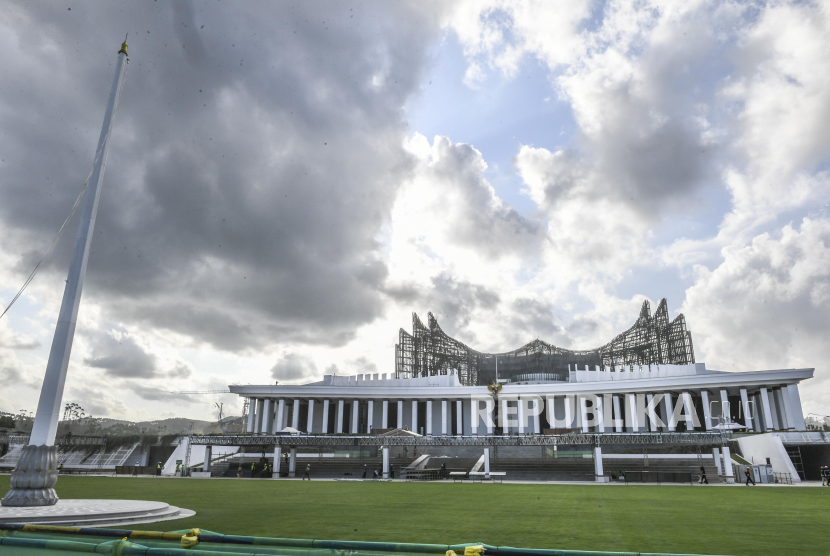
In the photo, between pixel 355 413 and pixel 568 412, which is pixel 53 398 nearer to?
Answer: pixel 355 413

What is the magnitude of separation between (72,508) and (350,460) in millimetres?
39906

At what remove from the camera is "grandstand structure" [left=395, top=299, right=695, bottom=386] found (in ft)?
288

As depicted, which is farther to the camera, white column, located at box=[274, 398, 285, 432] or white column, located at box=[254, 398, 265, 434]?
white column, located at box=[254, 398, 265, 434]

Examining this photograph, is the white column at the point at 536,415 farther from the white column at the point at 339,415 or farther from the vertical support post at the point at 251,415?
the vertical support post at the point at 251,415

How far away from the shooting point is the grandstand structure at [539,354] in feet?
288

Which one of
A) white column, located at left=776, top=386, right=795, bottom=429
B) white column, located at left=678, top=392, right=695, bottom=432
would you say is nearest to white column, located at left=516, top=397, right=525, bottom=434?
white column, located at left=678, top=392, right=695, bottom=432

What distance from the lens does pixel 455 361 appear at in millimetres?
95000

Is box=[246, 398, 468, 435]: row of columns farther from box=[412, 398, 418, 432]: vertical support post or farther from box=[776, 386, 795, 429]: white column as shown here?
box=[776, 386, 795, 429]: white column

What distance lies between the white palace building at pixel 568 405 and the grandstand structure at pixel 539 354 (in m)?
0.18

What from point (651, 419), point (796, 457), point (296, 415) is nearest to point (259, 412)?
point (296, 415)

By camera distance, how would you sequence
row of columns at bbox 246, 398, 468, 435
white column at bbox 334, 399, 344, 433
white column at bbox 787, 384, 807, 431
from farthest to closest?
1. white column at bbox 334, 399, 344, 433
2. row of columns at bbox 246, 398, 468, 435
3. white column at bbox 787, 384, 807, 431

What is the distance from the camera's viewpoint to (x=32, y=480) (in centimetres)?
1595

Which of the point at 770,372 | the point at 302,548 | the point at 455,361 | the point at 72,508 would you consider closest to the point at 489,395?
the point at 455,361

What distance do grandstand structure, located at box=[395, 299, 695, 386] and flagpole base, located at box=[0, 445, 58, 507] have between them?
238 feet
